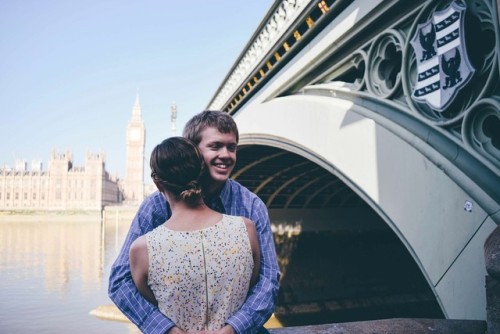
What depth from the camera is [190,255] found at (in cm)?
121

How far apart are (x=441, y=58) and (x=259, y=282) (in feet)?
6.10

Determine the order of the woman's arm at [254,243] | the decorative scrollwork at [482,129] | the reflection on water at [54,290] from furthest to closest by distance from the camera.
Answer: the reflection on water at [54,290], the decorative scrollwork at [482,129], the woman's arm at [254,243]

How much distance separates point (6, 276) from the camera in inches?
589

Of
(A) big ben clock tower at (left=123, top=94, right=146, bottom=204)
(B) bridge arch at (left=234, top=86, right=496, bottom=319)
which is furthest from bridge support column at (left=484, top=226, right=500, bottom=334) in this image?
(A) big ben clock tower at (left=123, top=94, right=146, bottom=204)

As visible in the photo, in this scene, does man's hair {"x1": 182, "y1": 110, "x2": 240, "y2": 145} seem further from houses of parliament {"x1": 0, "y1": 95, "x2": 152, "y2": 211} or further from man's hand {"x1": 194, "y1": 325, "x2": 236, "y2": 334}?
houses of parliament {"x1": 0, "y1": 95, "x2": 152, "y2": 211}

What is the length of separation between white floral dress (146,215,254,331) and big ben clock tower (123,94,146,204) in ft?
273

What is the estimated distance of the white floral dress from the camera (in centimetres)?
121

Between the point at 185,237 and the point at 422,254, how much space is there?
1942mm

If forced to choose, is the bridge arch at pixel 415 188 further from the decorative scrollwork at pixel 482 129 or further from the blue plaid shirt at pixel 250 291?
the blue plaid shirt at pixel 250 291

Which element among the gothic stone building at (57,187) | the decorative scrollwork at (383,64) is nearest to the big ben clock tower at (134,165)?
the gothic stone building at (57,187)

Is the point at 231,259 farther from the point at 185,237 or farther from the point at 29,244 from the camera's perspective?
the point at 29,244

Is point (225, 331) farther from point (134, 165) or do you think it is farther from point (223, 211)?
point (134, 165)

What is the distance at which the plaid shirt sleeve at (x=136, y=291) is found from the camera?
4.02 ft

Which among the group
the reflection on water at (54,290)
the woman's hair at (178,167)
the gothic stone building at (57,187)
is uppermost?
the woman's hair at (178,167)
